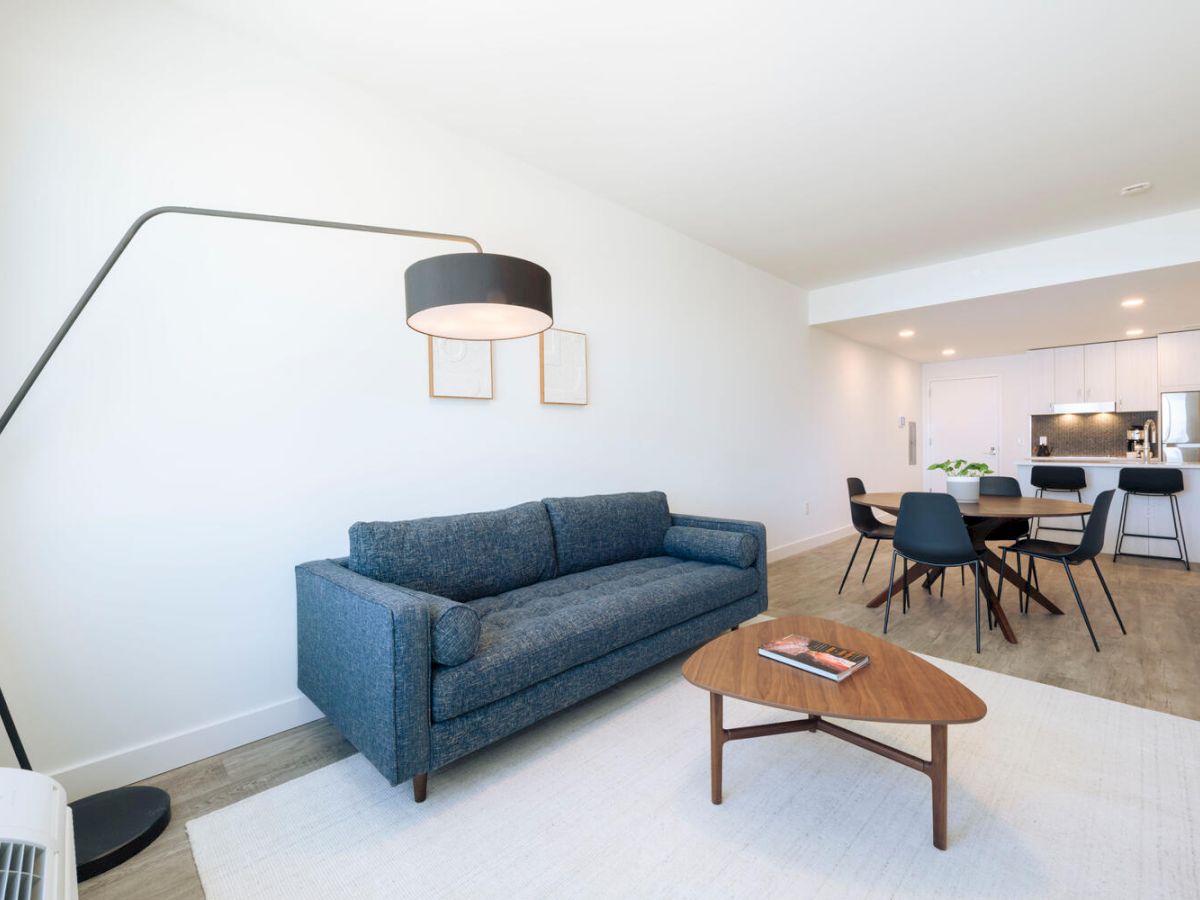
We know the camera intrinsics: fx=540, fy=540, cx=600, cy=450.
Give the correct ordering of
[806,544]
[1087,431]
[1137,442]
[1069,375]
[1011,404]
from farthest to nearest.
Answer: [1011,404] < [1087,431] < [1069,375] < [1137,442] < [806,544]

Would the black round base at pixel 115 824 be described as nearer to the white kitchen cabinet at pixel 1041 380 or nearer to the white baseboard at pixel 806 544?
the white baseboard at pixel 806 544

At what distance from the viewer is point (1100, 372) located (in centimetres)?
661

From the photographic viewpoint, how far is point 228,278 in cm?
216

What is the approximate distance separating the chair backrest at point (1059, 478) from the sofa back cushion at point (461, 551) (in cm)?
564

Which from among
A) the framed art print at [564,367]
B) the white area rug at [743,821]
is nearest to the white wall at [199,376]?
the framed art print at [564,367]

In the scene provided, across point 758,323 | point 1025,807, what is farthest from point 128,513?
point 758,323

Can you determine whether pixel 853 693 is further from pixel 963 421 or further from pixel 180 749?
pixel 963 421

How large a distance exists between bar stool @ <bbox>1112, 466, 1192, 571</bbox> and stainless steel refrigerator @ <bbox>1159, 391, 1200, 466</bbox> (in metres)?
1.10

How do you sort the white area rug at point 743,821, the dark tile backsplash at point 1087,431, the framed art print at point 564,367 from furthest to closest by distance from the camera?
the dark tile backsplash at point 1087,431
the framed art print at point 564,367
the white area rug at point 743,821

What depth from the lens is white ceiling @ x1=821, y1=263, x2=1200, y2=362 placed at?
4340 millimetres

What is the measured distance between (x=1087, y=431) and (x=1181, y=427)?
46.6 inches

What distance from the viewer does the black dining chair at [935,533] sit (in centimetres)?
302

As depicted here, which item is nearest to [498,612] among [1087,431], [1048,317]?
[1048,317]

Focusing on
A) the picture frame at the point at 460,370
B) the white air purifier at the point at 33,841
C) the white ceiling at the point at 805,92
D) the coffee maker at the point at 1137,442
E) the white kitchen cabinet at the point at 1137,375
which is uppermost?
the white ceiling at the point at 805,92
